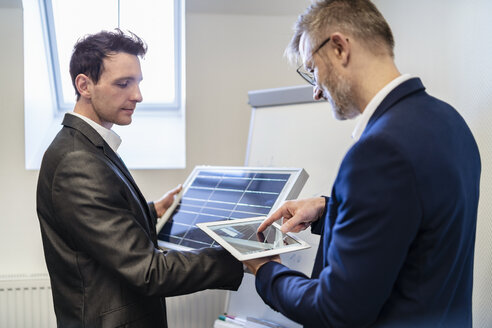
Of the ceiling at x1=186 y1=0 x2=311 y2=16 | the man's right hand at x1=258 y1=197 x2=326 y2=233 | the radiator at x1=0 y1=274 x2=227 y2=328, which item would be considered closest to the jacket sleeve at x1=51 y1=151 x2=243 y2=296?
the man's right hand at x1=258 y1=197 x2=326 y2=233

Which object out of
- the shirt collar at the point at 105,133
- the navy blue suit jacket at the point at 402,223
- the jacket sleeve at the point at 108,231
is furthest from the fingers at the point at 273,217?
the shirt collar at the point at 105,133

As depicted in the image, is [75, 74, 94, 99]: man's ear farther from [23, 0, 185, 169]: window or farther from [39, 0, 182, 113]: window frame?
[39, 0, 182, 113]: window frame

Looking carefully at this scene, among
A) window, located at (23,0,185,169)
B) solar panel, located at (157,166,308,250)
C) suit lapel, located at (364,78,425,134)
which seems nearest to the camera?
suit lapel, located at (364,78,425,134)

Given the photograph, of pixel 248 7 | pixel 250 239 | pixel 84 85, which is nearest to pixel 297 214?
pixel 250 239

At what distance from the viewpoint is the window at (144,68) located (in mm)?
3061

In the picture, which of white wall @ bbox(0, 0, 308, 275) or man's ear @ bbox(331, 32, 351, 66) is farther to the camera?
white wall @ bbox(0, 0, 308, 275)

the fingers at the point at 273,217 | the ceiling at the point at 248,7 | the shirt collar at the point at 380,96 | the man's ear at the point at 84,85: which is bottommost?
the fingers at the point at 273,217

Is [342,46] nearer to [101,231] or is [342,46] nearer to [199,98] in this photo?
[101,231]

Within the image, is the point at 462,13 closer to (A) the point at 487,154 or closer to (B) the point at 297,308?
(A) the point at 487,154

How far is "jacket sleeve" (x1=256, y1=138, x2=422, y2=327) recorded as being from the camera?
3.02 feet

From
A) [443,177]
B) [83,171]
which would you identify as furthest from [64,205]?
[443,177]

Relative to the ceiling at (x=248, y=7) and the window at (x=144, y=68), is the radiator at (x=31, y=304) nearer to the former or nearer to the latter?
the window at (x=144, y=68)

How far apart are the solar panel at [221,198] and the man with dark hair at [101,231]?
0.30 m

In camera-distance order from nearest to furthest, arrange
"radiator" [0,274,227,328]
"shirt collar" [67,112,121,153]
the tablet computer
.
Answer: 1. the tablet computer
2. "shirt collar" [67,112,121,153]
3. "radiator" [0,274,227,328]
